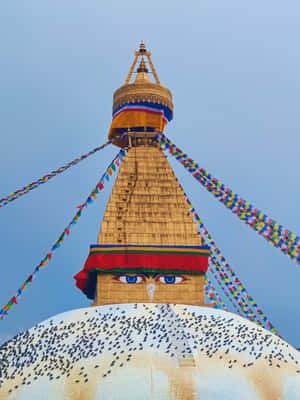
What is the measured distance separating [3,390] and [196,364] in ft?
10.7

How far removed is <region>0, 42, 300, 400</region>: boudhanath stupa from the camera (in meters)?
10.3

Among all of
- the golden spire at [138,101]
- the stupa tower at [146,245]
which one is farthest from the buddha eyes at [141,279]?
the golden spire at [138,101]

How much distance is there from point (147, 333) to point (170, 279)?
293cm

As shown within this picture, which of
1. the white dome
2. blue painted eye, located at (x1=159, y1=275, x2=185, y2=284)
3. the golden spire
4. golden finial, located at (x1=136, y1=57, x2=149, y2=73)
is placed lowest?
the white dome

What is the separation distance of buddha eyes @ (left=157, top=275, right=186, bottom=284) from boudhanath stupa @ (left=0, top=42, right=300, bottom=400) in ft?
0.07

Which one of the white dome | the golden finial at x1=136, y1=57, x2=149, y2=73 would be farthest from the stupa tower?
the golden finial at x1=136, y1=57, x2=149, y2=73

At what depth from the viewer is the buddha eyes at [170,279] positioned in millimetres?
13922

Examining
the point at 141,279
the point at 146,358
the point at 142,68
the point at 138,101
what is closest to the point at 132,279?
the point at 141,279

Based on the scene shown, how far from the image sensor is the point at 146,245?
46.4ft

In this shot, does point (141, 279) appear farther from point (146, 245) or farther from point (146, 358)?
point (146, 358)

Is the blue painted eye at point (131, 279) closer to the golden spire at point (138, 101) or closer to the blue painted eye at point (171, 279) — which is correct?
the blue painted eye at point (171, 279)

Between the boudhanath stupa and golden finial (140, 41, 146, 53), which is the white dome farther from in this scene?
golden finial (140, 41, 146, 53)

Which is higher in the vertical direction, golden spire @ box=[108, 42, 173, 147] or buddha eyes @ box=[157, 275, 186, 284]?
golden spire @ box=[108, 42, 173, 147]

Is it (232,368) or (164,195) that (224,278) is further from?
(232,368)
